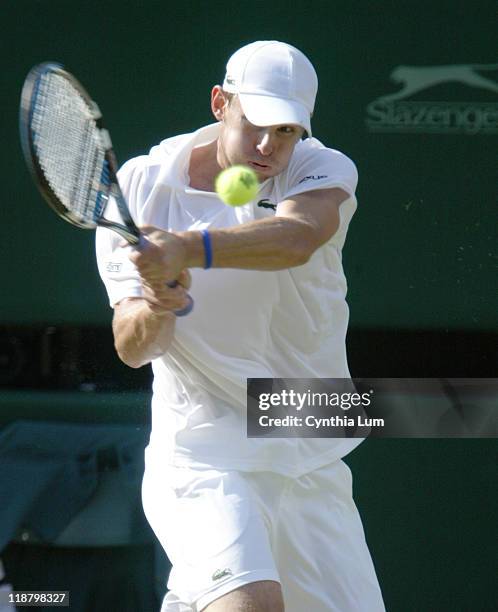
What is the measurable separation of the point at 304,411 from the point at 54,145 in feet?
2.53

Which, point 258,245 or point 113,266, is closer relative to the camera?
point 258,245

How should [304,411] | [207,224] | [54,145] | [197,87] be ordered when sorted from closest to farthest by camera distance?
[54,145] < [207,224] < [304,411] < [197,87]

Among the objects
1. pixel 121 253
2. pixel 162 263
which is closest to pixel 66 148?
pixel 121 253

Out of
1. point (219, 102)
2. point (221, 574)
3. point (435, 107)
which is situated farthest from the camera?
point (435, 107)

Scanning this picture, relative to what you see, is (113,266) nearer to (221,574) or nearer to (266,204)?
(266,204)

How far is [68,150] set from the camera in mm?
2461

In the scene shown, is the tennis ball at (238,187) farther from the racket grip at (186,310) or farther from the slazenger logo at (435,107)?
the slazenger logo at (435,107)

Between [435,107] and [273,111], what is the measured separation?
832 mm

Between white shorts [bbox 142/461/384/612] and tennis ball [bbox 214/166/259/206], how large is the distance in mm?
457

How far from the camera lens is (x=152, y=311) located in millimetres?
2434

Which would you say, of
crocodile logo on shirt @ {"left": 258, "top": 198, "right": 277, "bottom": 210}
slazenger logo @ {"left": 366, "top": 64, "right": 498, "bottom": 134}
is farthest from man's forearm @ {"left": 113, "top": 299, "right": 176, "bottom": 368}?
slazenger logo @ {"left": 366, "top": 64, "right": 498, "bottom": 134}

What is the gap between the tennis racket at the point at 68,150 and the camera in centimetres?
234

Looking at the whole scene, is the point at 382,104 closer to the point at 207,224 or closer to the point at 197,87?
the point at 197,87

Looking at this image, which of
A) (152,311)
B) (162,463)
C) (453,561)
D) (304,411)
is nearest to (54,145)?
(152,311)
